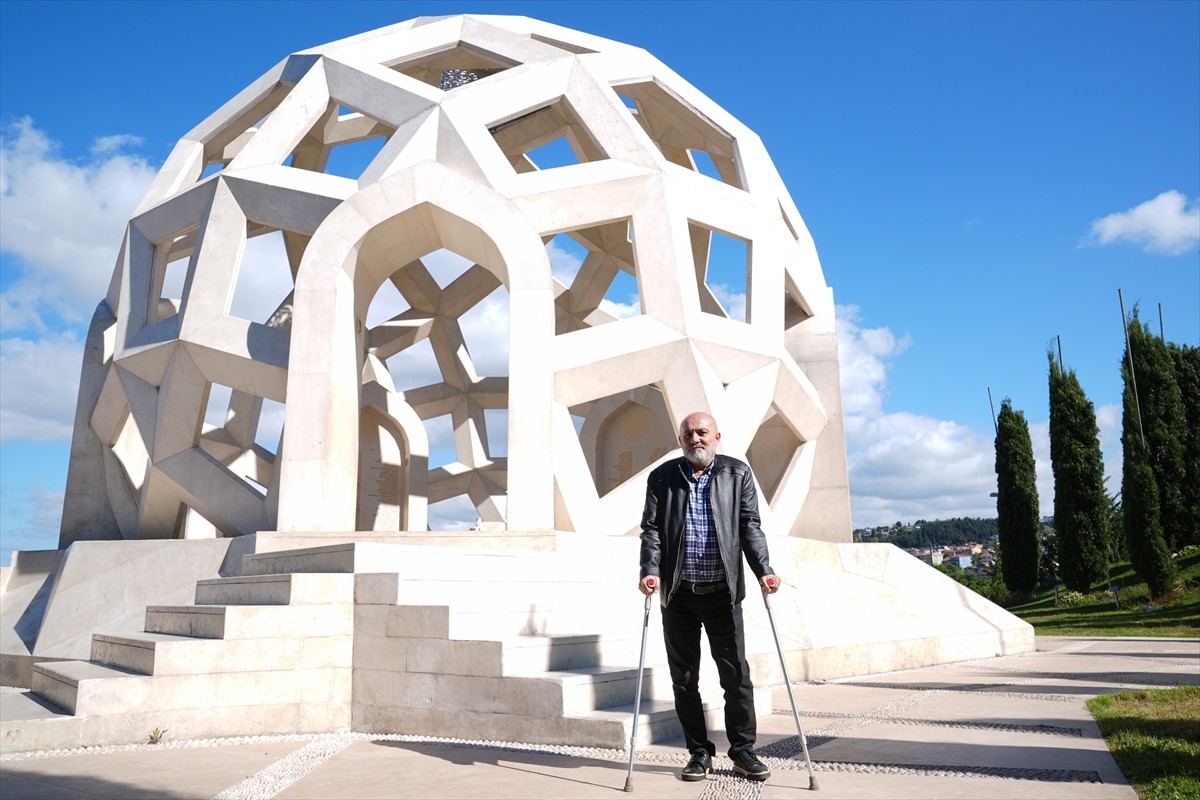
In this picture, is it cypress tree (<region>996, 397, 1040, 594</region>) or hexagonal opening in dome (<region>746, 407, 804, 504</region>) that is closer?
hexagonal opening in dome (<region>746, 407, 804, 504</region>)

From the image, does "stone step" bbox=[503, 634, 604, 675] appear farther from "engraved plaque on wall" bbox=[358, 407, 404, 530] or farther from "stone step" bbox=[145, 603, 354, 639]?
"engraved plaque on wall" bbox=[358, 407, 404, 530]

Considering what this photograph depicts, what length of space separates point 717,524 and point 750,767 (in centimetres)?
119

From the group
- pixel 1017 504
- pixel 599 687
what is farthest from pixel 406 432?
pixel 1017 504

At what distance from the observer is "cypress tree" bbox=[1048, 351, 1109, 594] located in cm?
2878

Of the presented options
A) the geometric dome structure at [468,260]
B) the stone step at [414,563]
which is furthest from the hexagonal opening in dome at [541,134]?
the stone step at [414,563]

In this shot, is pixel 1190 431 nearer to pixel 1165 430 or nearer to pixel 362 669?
pixel 1165 430

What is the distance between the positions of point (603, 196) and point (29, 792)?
33.9 ft

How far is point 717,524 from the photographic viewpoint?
5012 millimetres

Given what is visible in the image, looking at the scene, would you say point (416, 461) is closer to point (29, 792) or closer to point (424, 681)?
Answer: point (424, 681)

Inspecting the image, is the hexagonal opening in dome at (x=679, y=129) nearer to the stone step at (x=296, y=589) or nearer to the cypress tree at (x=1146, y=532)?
the stone step at (x=296, y=589)

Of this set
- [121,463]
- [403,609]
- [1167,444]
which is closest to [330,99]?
[121,463]

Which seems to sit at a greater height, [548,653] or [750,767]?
[548,653]

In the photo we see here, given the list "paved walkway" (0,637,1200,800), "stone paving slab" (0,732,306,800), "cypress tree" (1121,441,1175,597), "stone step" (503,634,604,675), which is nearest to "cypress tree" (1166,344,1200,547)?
"cypress tree" (1121,441,1175,597)

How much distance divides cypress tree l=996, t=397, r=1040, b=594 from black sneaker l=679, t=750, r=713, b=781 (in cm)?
2999
